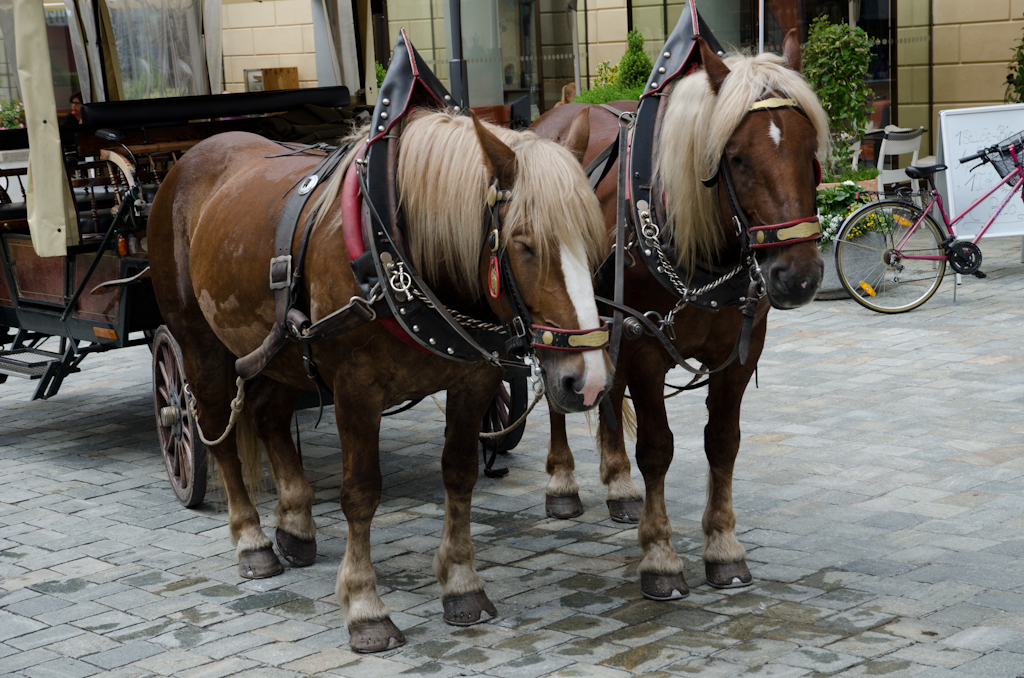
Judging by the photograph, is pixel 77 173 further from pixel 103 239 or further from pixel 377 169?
pixel 377 169

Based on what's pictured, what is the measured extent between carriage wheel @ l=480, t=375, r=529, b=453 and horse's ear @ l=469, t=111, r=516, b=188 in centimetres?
232

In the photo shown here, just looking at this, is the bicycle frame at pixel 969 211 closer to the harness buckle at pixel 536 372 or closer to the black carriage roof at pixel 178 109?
the black carriage roof at pixel 178 109

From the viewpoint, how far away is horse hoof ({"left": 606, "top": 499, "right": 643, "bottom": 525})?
4.96 metres

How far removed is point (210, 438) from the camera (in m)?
4.86

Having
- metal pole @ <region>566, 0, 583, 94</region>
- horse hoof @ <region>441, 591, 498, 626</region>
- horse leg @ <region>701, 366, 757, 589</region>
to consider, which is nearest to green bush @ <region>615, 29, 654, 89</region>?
metal pole @ <region>566, 0, 583, 94</region>

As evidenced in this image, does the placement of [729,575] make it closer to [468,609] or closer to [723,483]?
[723,483]

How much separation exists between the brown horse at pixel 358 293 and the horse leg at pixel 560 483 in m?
1.04

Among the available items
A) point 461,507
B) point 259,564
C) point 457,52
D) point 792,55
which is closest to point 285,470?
point 259,564

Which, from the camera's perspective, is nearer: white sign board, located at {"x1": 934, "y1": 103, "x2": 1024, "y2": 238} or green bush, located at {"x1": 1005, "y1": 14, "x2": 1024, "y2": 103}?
white sign board, located at {"x1": 934, "y1": 103, "x2": 1024, "y2": 238}

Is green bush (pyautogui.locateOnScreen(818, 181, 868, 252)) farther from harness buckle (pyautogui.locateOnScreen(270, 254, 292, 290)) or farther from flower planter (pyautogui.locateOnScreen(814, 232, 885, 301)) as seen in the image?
harness buckle (pyautogui.locateOnScreen(270, 254, 292, 290))

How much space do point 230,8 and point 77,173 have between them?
11.0 meters

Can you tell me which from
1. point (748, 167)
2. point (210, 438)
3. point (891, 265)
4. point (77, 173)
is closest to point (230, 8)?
point (77, 173)

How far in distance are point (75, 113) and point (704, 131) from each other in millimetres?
5152

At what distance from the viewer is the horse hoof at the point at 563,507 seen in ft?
16.6
